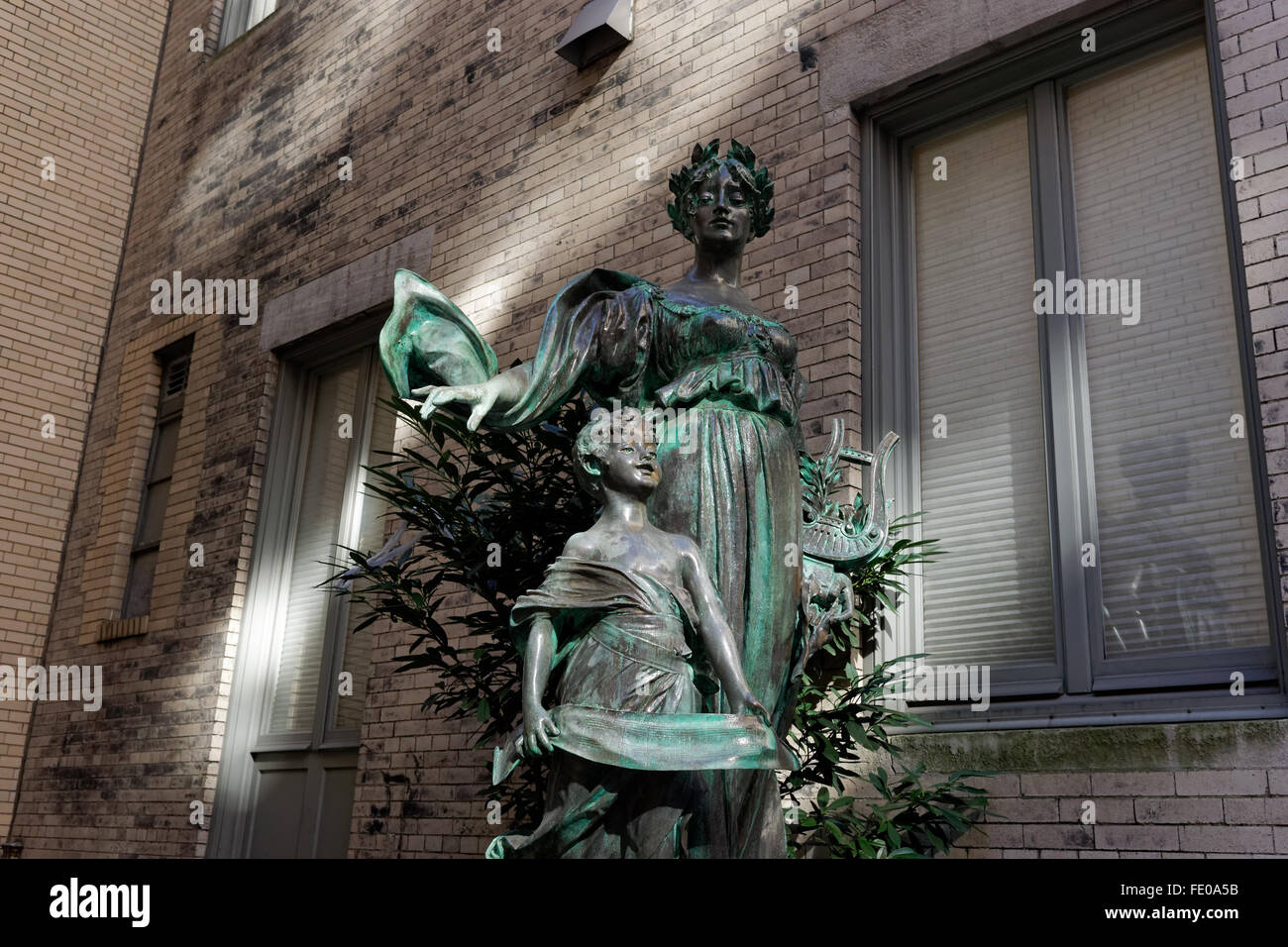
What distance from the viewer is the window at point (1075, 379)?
12.9 ft

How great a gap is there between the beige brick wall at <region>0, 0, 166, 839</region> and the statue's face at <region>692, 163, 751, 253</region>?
25.3 ft

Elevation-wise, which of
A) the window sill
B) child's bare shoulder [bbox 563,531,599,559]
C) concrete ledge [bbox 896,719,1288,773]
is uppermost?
child's bare shoulder [bbox 563,531,599,559]

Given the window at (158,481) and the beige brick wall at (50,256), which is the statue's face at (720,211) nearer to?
the window at (158,481)

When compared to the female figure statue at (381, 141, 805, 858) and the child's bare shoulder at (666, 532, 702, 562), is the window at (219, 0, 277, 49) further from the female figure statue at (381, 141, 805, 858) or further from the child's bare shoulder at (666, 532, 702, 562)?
the child's bare shoulder at (666, 532, 702, 562)

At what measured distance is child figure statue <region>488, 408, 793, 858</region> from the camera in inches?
89.9

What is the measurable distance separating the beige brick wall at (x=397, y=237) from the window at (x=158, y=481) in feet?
0.45

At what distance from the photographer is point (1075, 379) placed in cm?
439

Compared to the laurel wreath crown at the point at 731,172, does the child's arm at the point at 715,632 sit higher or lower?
lower

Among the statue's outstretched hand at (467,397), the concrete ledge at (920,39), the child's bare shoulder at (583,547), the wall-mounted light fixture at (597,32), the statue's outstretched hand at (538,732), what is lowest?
the statue's outstretched hand at (538,732)

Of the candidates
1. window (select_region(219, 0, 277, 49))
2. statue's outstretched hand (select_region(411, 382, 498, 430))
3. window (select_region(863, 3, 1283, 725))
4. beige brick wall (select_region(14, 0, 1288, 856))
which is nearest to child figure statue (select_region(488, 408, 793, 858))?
statue's outstretched hand (select_region(411, 382, 498, 430))

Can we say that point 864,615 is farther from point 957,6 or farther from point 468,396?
point 957,6

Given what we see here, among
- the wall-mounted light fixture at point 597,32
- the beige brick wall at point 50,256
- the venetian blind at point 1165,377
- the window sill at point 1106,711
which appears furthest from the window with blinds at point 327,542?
the venetian blind at point 1165,377

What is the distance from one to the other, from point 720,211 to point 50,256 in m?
8.23


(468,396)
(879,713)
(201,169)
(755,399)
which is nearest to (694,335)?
(755,399)
